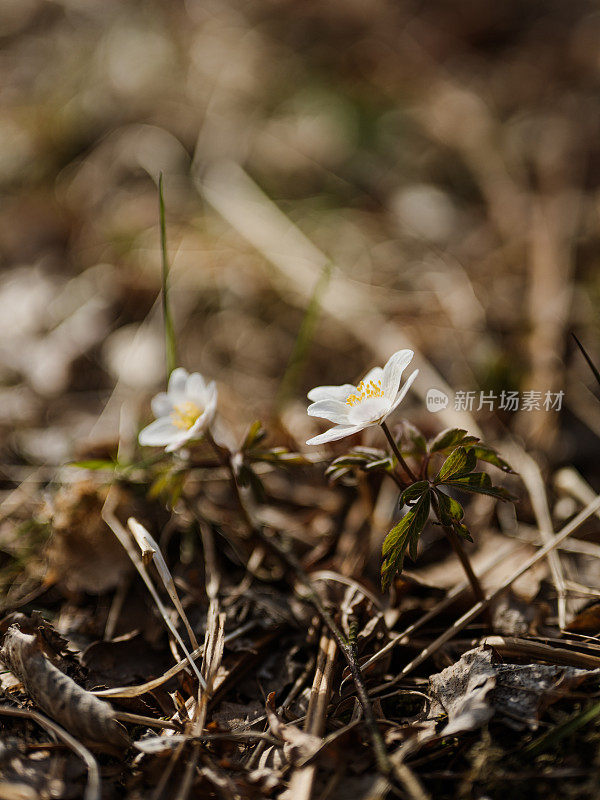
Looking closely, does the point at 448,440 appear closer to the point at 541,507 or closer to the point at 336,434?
the point at 336,434

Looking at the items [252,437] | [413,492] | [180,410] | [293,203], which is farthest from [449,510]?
[293,203]

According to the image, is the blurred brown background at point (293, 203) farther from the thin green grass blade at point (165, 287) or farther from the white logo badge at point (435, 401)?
the thin green grass blade at point (165, 287)

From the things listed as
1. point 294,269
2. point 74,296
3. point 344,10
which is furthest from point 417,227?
point 344,10

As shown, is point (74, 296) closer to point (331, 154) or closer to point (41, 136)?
point (41, 136)

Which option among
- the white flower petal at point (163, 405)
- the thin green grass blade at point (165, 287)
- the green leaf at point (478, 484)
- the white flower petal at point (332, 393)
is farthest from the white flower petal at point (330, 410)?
the thin green grass blade at point (165, 287)

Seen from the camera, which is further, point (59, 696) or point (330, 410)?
point (330, 410)

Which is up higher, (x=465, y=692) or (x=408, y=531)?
(x=408, y=531)
